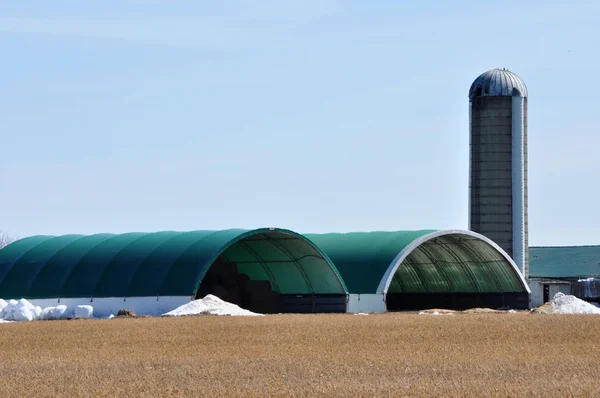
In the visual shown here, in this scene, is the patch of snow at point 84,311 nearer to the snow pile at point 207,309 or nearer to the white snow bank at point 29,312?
the white snow bank at point 29,312

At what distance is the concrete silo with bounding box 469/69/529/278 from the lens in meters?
83.4

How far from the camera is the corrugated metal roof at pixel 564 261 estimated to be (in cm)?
9569

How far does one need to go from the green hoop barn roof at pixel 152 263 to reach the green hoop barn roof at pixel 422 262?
271 cm

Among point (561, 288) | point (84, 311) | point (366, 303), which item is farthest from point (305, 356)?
point (561, 288)

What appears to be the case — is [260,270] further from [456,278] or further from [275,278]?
[456,278]

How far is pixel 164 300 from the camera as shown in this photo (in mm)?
59500

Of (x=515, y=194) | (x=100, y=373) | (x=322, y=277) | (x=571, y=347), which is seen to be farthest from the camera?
(x=515, y=194)

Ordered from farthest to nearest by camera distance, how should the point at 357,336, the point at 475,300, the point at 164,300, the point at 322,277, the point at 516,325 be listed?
the point at 475,300 < the point at 322,277 < the point at 164,300 < the point at 516,325 < the point at 357,336

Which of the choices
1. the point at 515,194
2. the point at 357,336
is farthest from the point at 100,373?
the point at 515,194

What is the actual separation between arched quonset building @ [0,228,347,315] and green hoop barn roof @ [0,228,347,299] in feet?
0.18

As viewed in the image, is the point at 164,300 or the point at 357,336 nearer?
Answer: the point at 357,336

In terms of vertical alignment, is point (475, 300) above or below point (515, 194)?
below

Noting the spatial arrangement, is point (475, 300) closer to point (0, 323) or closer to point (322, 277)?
point (322, 277)

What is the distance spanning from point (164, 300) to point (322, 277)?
10202 mm
